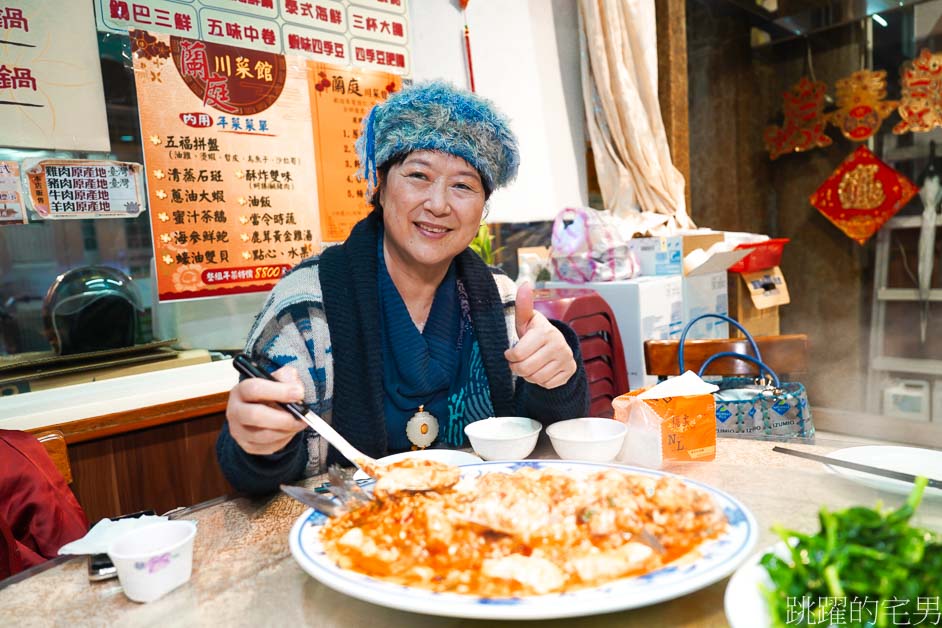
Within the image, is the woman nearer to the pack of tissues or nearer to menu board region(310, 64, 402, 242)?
the pack of tissues

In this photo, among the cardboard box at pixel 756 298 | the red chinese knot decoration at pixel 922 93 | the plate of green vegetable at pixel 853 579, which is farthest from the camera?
the red chinese knot decoration at pixel 922 93

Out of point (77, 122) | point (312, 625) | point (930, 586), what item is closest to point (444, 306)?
point (312, 625)

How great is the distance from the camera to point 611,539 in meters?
0.70

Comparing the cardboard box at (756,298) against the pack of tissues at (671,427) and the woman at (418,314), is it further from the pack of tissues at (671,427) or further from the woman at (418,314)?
the pack of tissues at (671,427)

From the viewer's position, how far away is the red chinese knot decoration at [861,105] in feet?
14.4

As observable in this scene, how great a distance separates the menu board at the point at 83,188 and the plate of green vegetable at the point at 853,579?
87.5 inches

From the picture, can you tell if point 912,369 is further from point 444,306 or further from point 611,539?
point 611,539

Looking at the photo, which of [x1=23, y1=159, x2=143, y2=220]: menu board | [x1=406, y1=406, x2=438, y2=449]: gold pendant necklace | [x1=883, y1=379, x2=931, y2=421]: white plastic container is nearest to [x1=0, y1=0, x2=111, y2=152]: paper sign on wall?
[x1=23, y1=159, x2=143, y2=220]: menu board

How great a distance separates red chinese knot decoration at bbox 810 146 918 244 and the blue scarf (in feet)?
14.1

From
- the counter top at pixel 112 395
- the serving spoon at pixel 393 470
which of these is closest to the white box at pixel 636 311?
the counter top at pixel 112 395

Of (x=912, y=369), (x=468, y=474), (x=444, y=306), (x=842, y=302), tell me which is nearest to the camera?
(x=468, y=474)

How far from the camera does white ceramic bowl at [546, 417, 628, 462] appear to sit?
1.04 m

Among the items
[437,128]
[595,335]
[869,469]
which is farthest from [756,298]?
[869,469]

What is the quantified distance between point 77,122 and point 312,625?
6.69 feet
